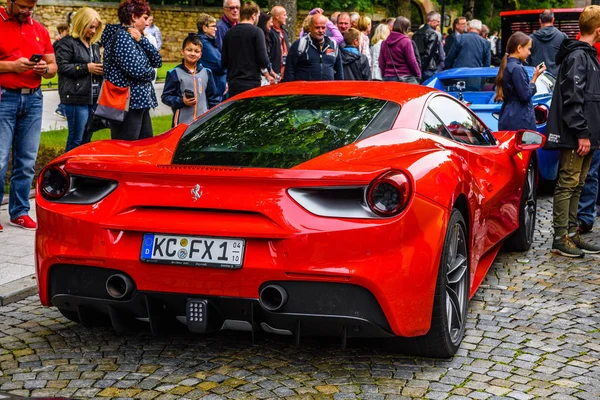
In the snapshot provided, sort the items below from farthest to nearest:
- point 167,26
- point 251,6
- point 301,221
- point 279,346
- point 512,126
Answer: point 167,26 < point 251,6 < point 512,126 < point 279,346 < point 301,221

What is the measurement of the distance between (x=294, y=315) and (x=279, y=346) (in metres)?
0.77

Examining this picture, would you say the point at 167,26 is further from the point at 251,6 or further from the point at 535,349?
the point at 535,349

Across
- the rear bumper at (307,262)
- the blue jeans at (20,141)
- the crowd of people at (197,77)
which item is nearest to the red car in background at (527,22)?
the crowd of people at (197,77)

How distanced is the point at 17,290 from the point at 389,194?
282 centimetres

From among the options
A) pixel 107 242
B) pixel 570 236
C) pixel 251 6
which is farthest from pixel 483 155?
pixel 251 6

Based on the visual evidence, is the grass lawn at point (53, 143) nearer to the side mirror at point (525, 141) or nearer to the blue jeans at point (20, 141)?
the blue jeans at point (20, 141)

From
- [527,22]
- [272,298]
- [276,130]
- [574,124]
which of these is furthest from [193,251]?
[527,22]

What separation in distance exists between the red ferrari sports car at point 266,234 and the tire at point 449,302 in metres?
0.01

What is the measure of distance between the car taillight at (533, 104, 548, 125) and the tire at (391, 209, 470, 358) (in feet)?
16.1

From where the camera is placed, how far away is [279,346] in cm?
461

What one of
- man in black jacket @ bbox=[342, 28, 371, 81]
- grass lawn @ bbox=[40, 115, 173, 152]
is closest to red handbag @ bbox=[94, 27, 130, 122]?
grass lawn @ bbox=[40, 115, 173, 152]

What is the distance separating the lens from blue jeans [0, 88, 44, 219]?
727 centimetres

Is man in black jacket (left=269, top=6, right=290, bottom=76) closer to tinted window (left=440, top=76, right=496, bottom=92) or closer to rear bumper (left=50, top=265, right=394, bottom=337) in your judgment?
tinted window (left=440, top=76, right=496, bottom=92)

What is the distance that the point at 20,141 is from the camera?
7.51 metres
